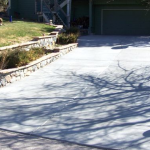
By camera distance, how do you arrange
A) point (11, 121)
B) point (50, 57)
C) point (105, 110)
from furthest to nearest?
point (50, 57) → point (105, 110) → point (11, 121)

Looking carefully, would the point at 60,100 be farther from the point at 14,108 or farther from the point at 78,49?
the point at 78,49

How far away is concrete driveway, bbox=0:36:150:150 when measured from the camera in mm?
6180

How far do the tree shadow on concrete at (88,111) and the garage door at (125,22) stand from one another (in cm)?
1352

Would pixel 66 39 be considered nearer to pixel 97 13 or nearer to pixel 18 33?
pixel 18 33

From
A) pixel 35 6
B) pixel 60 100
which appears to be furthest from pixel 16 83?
pixel 35 6

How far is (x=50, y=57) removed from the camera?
12734 mm

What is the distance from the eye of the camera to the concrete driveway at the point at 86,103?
243 inches

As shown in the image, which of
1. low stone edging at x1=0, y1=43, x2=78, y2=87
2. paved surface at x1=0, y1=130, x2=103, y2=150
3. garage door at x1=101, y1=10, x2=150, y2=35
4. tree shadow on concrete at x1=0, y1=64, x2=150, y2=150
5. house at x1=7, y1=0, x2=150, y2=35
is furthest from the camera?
garage door at x1=101, y1=10, x2=150, y2=35

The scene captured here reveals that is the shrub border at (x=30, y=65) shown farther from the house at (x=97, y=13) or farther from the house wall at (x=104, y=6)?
the house wall at (x=104, y=6)

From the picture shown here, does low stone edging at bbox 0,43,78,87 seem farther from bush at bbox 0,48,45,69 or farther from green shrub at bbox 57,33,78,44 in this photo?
green shrub at bbox 57,33,78,44

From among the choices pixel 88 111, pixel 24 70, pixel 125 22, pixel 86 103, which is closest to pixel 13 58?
pixel 24 70

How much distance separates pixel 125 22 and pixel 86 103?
54.2ft

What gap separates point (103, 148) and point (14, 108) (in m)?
2.90

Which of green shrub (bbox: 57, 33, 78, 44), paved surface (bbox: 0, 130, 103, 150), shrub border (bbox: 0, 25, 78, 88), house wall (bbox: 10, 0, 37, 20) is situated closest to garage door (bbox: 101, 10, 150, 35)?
house wall (bbox: 10, 0, 37, 20)
